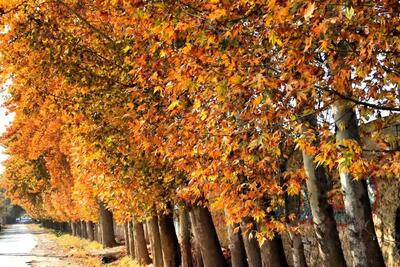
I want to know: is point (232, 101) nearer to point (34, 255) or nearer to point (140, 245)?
point (140, 245)

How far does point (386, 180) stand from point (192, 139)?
13.9 ft

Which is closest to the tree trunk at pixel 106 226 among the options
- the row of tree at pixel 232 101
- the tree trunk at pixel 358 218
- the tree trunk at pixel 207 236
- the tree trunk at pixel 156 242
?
the tree trunk at pixel 156 242

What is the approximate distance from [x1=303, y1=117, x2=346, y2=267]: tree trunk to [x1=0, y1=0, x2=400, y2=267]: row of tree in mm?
18

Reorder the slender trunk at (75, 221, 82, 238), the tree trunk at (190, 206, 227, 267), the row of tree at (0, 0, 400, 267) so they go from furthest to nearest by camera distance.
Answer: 1. the slender trunk at (75, 221, 82, 238)
2. the tree trunk at (190, 206, 227, 267)
3. the row of tree at (0, 0, 400, 267)

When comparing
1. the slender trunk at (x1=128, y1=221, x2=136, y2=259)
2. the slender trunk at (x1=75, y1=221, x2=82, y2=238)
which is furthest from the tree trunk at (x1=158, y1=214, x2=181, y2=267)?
the slender trunk at (x1=75, y1=221, x2=82, y2=238)

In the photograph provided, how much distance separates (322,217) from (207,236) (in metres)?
5.84

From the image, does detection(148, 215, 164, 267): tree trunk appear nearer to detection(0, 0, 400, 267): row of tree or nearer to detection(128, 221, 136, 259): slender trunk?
detection(0, 0, 400, 267): row of tree

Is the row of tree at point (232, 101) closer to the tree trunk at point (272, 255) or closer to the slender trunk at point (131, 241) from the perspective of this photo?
the tree trunk at point (272, 255)

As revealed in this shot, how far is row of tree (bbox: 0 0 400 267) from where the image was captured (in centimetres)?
500

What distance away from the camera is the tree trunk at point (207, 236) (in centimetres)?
1355

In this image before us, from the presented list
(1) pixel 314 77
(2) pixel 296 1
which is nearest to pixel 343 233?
(1) pixel 314 77

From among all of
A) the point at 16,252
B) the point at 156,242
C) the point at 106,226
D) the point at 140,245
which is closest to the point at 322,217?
the point at 156,242

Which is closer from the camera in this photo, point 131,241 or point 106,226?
point 131,241

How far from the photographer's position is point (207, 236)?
1358cm
